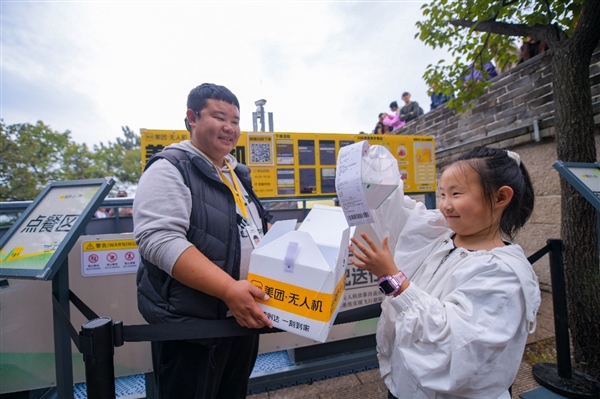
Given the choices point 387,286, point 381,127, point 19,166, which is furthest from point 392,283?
point 19,166

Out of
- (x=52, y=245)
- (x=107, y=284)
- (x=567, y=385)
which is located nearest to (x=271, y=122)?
(x=107, y=284)

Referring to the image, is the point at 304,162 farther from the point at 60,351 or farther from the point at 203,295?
the point at 60,351

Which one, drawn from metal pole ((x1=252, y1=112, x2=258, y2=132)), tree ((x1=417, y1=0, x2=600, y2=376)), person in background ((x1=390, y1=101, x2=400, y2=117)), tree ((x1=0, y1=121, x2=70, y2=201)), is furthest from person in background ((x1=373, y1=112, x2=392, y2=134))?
tree ((x1=0, y1=121, x2=70, y2=201))

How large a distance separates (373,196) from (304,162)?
1854 millimetres

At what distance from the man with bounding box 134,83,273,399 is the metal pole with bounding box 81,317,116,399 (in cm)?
18

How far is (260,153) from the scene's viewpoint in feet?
9.12

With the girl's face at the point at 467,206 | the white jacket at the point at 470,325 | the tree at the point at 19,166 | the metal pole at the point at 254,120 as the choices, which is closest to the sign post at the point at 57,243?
the white jacket at the point at 470,325

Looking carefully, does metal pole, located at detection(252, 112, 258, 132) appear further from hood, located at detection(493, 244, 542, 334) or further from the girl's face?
hood, located at detection(493, 244, 542, 334)

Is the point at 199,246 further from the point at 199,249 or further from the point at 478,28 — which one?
the point at 478,28

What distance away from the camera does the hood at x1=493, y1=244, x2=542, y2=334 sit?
0.95m

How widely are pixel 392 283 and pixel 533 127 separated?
14.9 ft

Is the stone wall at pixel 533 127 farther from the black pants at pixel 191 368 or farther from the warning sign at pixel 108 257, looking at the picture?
the warning sign at pixel 108 257

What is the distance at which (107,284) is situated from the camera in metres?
2.31

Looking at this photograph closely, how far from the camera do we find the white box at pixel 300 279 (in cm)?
97
